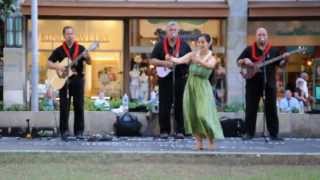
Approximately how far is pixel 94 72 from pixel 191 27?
122 inches

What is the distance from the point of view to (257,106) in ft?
45.0

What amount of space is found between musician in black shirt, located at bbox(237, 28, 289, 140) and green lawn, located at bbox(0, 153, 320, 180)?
3126 millimetres

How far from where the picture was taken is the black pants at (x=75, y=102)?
14000 millimetres

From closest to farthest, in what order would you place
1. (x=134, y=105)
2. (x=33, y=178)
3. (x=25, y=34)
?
(x=33, y=178) → (x=134, y=105) → (x=25, y=34)

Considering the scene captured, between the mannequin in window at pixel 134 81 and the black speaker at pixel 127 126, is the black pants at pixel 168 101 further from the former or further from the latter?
the mannequin in window at pixel 134 81

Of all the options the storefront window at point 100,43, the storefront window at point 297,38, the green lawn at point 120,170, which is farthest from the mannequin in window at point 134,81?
the green lawn at point 120,170

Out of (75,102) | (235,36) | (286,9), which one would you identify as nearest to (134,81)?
(235,36)

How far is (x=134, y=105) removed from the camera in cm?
1622

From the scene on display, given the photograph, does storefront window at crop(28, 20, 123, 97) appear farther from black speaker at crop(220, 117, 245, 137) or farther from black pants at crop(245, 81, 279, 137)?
black pants at crop(245, 81, 279, 137)

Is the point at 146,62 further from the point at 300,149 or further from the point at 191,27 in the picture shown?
the point at 300,149

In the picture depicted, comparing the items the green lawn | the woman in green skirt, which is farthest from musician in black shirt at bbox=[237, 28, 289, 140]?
the green lawn

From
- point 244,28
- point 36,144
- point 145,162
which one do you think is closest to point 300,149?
point 145,162

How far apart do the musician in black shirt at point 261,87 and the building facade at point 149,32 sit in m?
8.93

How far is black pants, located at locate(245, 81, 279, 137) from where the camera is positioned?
13516 millimetres
